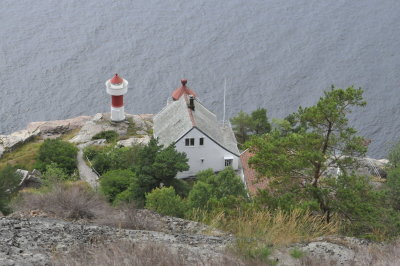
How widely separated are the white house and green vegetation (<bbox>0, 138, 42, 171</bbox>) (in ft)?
34.1

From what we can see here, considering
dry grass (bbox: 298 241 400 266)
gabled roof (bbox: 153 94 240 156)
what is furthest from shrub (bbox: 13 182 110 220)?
gabled roof (bbox: 153 94 240 156)

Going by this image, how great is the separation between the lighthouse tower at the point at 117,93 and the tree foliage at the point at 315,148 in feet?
90.8

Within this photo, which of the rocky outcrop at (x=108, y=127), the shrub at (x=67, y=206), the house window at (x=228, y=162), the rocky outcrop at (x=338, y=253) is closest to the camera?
the rocky outcrop at (x=338, y=253)

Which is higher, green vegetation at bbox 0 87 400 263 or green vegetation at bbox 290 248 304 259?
green vegetation at bbox 0 87 400 263

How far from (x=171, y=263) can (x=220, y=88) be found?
58.1 meters

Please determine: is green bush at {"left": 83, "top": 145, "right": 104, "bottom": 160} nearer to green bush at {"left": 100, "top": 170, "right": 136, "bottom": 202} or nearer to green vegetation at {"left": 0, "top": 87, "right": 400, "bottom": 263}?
green bush at {"left": 100, "top": 170, "right": 136, "bottom": 202}

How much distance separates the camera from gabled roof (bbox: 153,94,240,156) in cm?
4344

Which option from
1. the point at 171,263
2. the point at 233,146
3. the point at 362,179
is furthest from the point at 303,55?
the point at 171,263

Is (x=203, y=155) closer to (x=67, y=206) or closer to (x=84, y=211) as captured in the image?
(x=84, y=211)

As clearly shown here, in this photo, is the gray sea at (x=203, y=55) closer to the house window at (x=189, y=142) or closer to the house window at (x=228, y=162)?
the house window at (x=228, y=162)

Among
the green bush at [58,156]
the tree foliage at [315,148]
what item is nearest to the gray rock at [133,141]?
the green bush at [58,156]

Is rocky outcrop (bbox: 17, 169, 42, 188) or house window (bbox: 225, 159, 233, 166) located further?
house window (bbox: 225, 159, 233, 166)

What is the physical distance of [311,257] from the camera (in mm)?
14539

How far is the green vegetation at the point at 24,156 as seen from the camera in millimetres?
44781
